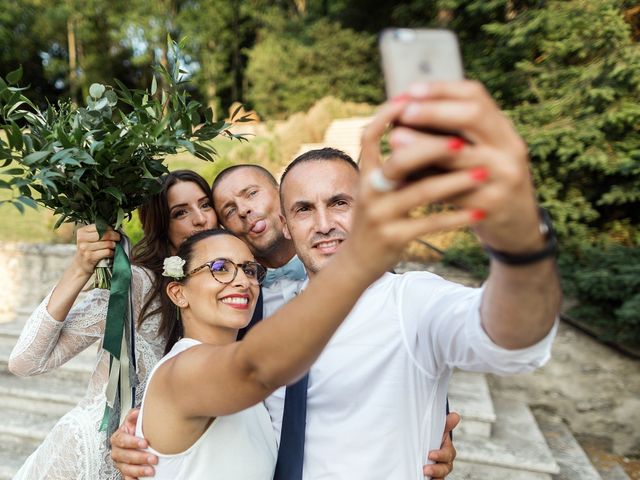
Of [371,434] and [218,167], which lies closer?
[371,434]

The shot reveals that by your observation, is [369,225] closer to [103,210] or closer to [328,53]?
[103,210]

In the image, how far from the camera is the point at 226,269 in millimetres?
1935

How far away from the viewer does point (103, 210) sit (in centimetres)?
204

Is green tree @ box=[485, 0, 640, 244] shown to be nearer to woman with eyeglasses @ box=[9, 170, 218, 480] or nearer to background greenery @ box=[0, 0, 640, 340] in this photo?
background greenery @ box=[0, 0, 640, 340]

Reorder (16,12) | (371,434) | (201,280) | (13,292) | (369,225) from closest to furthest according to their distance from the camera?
(369,225) < (371,434) < (201,280) < (13,292) < (16,12)

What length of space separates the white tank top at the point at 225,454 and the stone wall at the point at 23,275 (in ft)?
17.2

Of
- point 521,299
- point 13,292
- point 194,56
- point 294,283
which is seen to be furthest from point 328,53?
point 521,299

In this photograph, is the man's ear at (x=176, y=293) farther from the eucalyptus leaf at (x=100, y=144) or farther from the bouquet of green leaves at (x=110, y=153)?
the eucalyptus leaf at (x=100, y=144)

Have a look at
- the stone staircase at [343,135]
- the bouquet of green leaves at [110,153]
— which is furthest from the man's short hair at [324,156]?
the stone staircase at [343,135]

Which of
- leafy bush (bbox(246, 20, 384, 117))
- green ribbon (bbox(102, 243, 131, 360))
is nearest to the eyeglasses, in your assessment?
green ribbon (bbox(102, 243, 131, 360))

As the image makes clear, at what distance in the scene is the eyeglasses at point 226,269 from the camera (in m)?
1.91

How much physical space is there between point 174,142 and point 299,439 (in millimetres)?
1171

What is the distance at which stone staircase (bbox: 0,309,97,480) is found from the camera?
423cm

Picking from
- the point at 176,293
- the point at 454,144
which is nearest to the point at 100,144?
the point at 176,293
